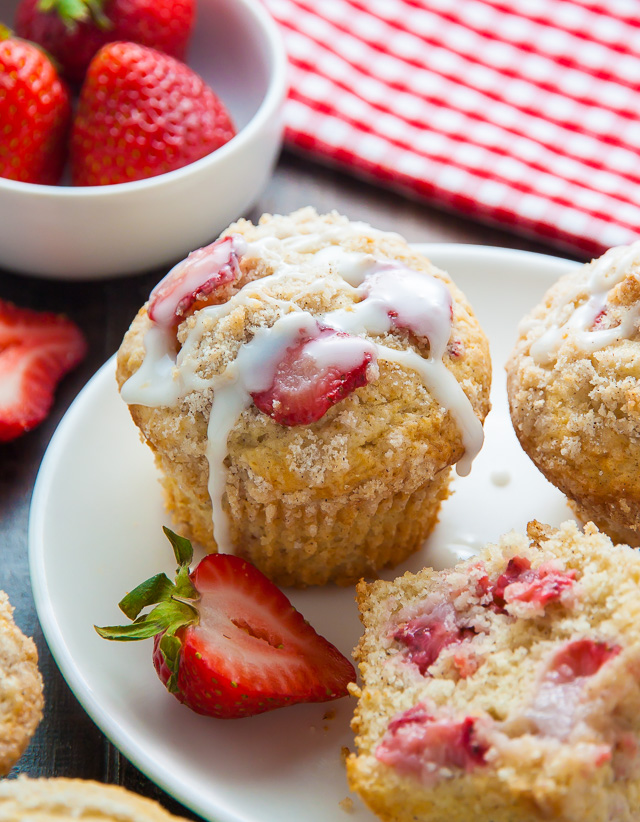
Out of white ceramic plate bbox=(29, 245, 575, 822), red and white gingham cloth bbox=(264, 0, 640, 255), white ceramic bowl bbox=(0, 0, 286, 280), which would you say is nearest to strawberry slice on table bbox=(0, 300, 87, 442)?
white ceramic bowl bbox=(0, 0, 286, 280)

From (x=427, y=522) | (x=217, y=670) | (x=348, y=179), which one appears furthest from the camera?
(x=348, y=179)

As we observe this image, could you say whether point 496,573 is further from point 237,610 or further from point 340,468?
point 237,610

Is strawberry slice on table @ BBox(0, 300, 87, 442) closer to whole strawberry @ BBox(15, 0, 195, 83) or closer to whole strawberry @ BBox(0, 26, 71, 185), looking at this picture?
whole strawberry @ BBox(0, 26, 71, 185)

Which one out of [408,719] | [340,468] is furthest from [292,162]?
[408,719]

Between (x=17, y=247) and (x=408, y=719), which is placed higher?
(x=408, y=719)

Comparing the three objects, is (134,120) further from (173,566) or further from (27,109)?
(173,566)

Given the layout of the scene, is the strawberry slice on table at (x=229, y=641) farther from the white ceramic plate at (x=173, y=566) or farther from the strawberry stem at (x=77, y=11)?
the strawberry stem at (x=77, y=11)
